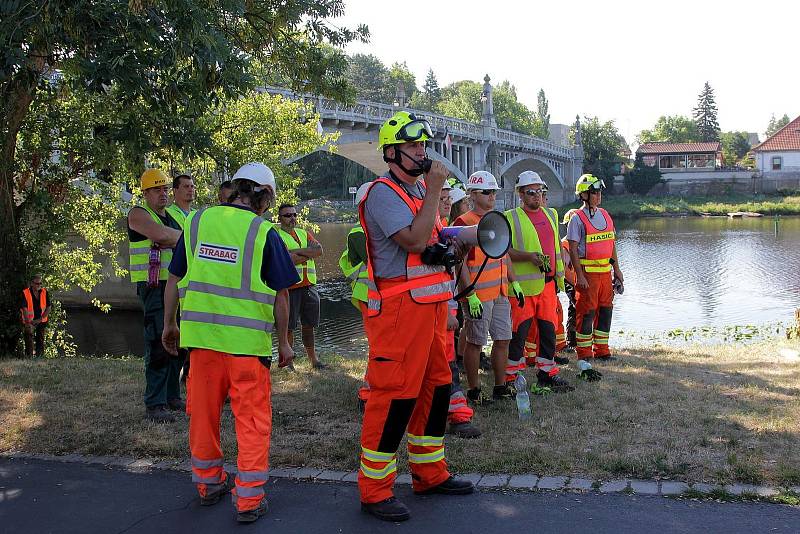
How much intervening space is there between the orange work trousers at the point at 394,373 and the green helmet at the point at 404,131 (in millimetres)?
805

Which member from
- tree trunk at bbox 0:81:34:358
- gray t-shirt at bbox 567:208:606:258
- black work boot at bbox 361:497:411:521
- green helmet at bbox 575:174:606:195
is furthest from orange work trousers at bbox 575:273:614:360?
tree trunk at bbox 0:81:34:358

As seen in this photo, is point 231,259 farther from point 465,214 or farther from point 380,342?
point 465,214

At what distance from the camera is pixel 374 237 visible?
4730 millimetres

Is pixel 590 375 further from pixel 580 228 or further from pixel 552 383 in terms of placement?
pixel 580 228

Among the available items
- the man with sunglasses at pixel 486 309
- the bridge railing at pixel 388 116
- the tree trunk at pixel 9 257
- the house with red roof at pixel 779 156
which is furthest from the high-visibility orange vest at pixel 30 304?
the house with red roof at pixel 779 156

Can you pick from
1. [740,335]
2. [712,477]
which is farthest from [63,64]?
[740,335]

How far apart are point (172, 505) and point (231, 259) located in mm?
1536

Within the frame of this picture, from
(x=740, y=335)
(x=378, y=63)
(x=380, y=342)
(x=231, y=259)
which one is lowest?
(x=740, y=335)

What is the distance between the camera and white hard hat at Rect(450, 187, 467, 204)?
7453 millimetres

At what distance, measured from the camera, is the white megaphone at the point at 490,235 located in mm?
4867

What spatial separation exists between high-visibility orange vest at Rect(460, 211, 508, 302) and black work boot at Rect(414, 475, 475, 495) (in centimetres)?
227

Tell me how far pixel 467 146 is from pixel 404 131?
40.0 metres


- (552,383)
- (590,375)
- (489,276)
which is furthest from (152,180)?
(590,375)

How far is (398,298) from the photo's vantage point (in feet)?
15.0
